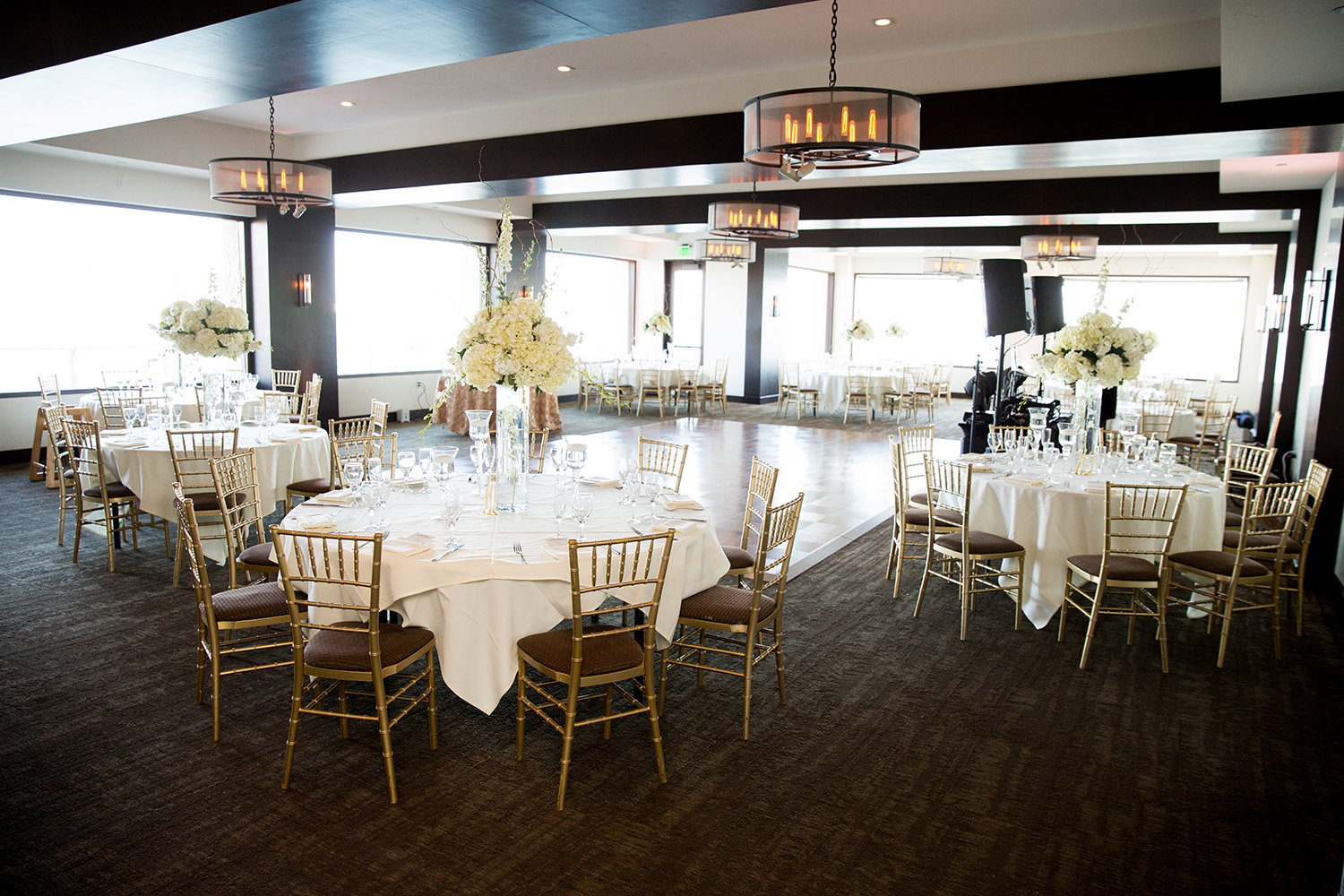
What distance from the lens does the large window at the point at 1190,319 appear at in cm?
1734

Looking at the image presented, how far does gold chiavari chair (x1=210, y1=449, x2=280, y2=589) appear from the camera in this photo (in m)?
4.31

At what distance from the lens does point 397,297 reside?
14617mm

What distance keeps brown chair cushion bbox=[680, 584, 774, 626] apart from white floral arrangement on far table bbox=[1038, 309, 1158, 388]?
3.35 meters

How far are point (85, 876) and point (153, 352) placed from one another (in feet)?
32.9

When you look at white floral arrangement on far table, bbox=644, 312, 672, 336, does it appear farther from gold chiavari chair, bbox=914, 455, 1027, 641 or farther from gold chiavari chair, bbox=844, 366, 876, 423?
gold chiavari chair, bbox=914, 455, 1027, 641

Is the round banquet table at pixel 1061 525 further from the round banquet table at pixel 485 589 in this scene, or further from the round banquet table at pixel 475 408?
the round banquet table at pixel 475 408

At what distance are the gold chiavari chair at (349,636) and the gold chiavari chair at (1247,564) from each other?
3.91 m

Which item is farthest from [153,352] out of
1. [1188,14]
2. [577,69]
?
[1188,14]

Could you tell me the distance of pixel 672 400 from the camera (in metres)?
17.2

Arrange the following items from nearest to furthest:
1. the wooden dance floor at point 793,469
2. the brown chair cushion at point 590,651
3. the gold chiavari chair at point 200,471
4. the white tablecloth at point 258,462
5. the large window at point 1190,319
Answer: the brown chair cushion at point 590,651
the gold chiavari chair at point 200,471
the white tablecloth at point 258,462
the wooden dance floor at point 793,469
the large window at point 1190,319

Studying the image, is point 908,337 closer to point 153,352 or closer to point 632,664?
point 153,352

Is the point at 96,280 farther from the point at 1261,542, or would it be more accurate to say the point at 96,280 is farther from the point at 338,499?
the point at 1261,542

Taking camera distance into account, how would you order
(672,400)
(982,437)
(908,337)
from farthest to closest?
(908,337)
(672,400)
(982,437)

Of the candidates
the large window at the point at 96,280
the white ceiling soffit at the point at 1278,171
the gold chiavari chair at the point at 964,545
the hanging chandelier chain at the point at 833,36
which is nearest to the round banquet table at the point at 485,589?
the gold chiavari chair at the point at 964,545
